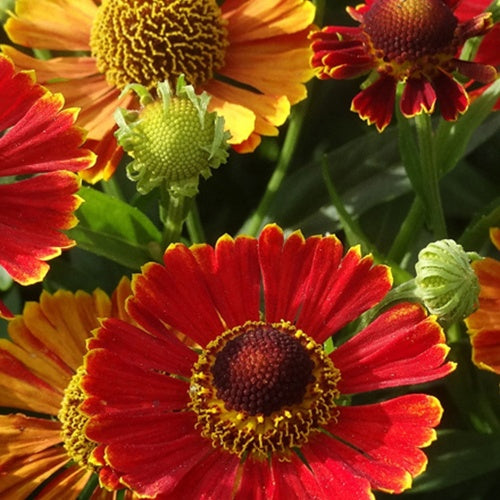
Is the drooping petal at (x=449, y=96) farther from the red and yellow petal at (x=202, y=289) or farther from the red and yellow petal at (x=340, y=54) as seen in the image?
the red and yellow petal at (x=202, y=289)

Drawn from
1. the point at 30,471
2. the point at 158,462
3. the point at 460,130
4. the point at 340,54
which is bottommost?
the point at 30,471

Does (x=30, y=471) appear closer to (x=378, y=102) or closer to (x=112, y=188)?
(x=112, y=188)

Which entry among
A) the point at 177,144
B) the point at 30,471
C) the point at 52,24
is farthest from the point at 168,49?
the point at 30,471

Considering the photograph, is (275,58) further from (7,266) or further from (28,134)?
(7,266)

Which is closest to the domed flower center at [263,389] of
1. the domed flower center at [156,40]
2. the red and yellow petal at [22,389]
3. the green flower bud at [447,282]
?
the green flower bud at [447,282]

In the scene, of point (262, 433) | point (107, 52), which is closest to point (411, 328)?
point (262, 433)

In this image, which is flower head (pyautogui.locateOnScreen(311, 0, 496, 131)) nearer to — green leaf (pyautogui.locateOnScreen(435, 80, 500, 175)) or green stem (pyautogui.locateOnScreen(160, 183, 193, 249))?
green leaf (pyautogui.locateOnScreen(435, 80, 500, 175))
